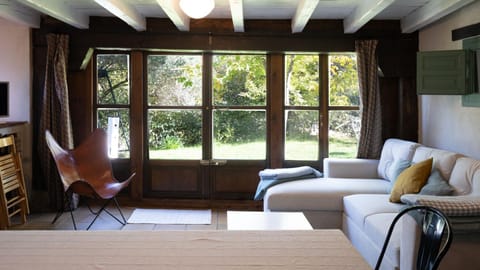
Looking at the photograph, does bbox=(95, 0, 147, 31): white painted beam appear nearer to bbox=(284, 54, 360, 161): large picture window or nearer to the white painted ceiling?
the white painted ceiling

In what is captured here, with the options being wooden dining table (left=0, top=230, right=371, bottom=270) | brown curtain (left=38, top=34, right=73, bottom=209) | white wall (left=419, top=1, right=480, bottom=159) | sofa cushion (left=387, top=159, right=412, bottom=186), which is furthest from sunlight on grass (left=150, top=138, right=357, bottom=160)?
wooden dining table (left=0, top=230, right=371, bottom=270)

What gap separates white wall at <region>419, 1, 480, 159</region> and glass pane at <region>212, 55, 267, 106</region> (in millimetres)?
1897

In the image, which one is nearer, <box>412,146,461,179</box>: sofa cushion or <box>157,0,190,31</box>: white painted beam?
<box>412,146,461,179</box>: sofa cushion

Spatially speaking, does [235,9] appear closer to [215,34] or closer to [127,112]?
[215,34]

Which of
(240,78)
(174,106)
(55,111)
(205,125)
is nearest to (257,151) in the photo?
(205,125)

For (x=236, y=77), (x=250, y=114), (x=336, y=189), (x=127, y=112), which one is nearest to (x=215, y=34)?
(x=236, y=77)

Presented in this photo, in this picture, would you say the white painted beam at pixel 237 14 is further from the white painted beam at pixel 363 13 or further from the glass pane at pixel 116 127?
the glass pane at pixel 116 127

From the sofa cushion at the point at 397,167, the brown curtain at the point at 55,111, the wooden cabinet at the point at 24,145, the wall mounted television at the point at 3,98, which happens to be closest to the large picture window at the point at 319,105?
A: the sofa cushion at the point at 397,167

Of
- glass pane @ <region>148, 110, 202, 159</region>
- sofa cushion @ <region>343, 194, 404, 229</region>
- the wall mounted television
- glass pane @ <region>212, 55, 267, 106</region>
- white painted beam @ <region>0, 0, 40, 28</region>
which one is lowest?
sofa cushion @ <region>343, 194, 404, 229</region>

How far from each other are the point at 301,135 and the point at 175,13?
2.23m

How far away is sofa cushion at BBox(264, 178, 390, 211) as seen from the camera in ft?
14.5

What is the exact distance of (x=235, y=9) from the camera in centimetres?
447

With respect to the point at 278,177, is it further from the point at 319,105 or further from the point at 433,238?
the point at 433,238

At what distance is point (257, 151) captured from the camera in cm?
586
